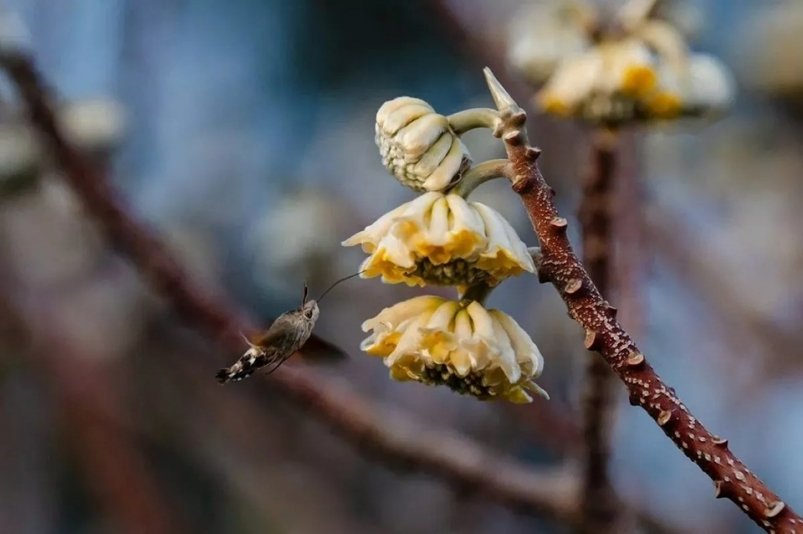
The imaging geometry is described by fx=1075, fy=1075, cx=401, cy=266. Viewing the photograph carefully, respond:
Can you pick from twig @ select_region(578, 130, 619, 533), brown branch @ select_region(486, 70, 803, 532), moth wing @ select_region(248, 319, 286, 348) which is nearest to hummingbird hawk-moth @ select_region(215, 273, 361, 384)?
moth wing @ select_region(248, 319, 286, 348)

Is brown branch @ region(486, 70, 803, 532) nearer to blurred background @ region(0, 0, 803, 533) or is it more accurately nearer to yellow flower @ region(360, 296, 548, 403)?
yellow flower @ region(360, 296, 548, 403)

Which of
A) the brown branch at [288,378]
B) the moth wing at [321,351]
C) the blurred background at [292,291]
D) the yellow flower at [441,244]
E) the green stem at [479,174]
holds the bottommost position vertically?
the yellow flower at [441,244]

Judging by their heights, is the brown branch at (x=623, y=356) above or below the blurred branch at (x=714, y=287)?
below

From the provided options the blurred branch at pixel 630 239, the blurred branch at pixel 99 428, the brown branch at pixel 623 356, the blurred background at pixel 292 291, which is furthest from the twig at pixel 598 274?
the blurred branch at pixel 99 428

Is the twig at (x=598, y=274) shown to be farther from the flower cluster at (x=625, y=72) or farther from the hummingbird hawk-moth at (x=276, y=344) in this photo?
the hummingbird hawk-moth at (x=276, y=344)

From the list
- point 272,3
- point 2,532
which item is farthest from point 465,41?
point 272,3

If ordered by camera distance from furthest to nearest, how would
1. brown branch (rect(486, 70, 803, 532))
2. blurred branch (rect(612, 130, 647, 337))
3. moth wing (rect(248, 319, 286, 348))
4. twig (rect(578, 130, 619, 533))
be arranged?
blurred branch (rect(612, 130, 647, 337)) → twig (rect(578, 130, 619, 533)) → moth wing (rect(248, 319, 286, 348)) → brown branch (rect(486, 70, 803, 532))

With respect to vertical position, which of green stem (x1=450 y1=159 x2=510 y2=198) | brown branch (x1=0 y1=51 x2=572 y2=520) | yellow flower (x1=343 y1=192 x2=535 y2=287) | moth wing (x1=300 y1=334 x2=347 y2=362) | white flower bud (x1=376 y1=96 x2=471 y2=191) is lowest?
yellow flower (x1=343 y1=192 x2=535 y2=287)

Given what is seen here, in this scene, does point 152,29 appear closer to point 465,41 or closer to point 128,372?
point 465,41
